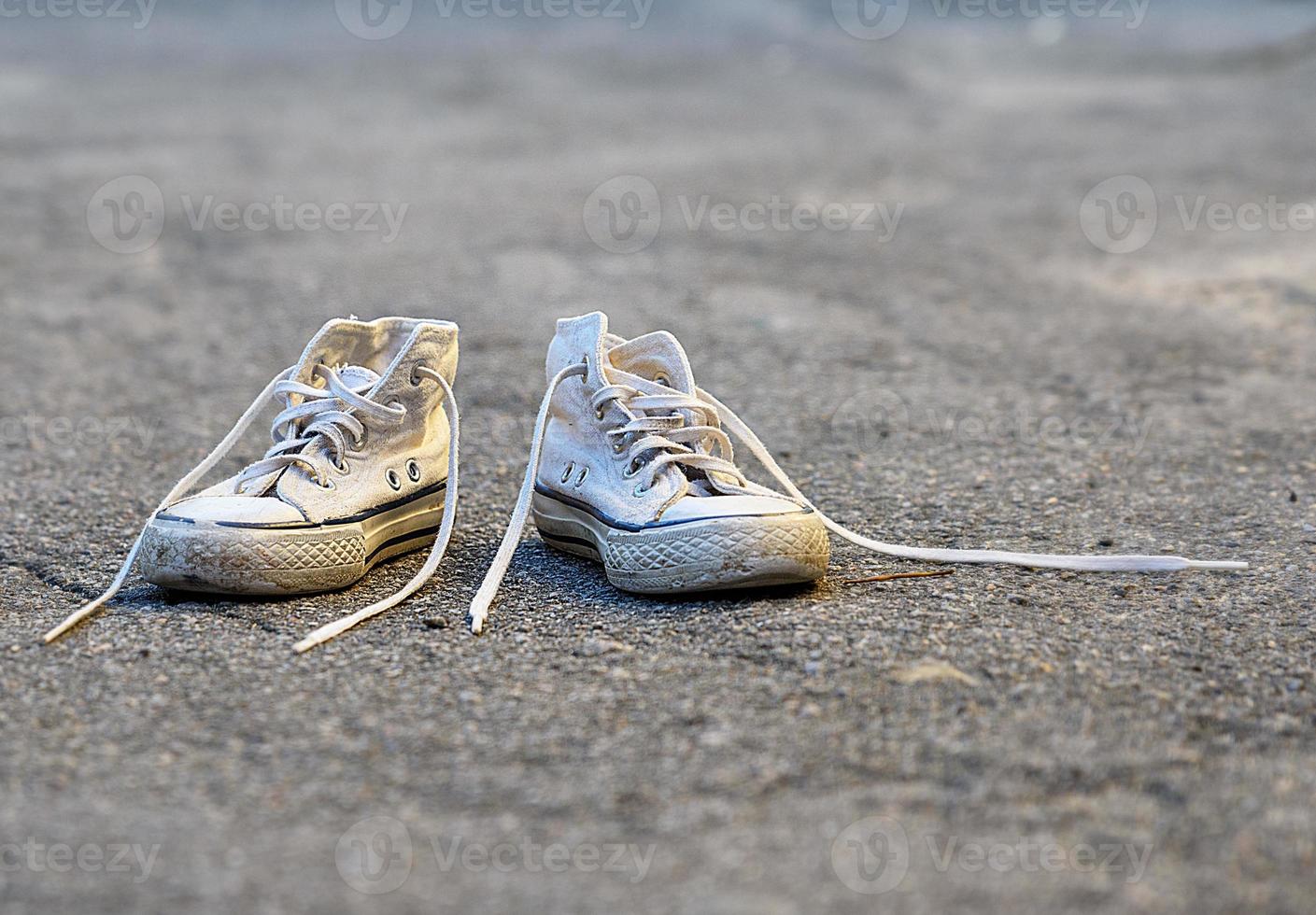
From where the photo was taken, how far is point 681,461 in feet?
9.30

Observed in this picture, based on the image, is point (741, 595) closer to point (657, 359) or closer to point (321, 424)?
point (657, 359)

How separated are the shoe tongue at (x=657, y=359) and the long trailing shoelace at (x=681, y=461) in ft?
0.15

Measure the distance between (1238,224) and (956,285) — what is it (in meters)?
1.95

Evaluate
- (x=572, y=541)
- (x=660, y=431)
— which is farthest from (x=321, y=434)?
(x=660, y=431)

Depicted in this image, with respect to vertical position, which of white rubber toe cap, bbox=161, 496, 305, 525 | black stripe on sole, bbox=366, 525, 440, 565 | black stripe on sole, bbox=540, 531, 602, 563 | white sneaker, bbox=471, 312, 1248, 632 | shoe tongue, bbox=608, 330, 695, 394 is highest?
shoe tongue, bbox=608, 330, 695, 394

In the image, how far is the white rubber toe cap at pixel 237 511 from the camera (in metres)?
2.69

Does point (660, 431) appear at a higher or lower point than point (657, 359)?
lower

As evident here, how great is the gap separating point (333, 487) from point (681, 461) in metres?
0.75

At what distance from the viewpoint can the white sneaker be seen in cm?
265

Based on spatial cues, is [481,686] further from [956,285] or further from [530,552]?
[956,285]

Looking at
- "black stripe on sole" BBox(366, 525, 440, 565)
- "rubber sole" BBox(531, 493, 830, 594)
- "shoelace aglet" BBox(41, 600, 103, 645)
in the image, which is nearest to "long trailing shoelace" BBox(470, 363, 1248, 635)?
"rubber sole" BBox(531, 493, 830, 594)

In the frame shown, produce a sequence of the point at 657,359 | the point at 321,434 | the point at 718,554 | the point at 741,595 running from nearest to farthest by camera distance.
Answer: the point at 718,554, the point at 741,595, the point at 321,434, the point at 657,359

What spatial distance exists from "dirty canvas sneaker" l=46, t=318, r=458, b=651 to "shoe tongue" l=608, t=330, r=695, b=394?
404 millimetres

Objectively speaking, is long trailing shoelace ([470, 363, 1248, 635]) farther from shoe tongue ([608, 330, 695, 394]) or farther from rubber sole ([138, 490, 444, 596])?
rubber sole ([138, 490, 444, 596])
